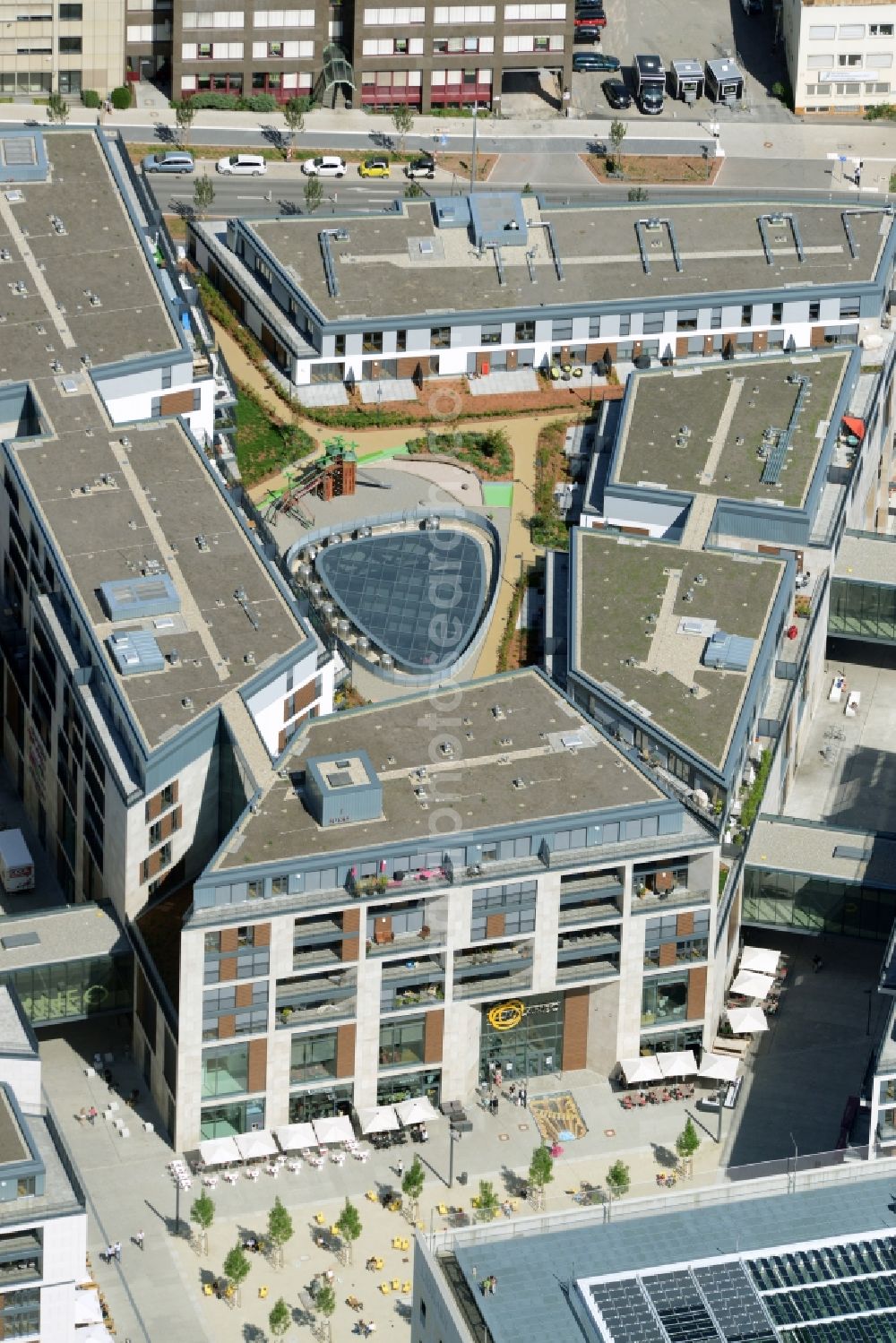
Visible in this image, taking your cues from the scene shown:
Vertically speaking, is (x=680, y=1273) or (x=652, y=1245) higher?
(x=652, y=1245)

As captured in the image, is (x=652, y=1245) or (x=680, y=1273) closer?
(x=680, y=1273)

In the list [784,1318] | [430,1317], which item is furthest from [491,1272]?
[784,1318]

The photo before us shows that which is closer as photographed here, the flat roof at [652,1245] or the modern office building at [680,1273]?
the modern office building at [680,1273]

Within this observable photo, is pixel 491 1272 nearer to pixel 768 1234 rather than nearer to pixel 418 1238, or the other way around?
pixel 418 1238
